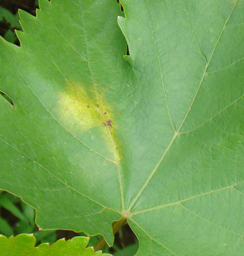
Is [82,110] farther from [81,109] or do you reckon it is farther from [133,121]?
[133,121]

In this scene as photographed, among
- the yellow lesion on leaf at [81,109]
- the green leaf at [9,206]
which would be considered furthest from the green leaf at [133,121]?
the green leaf at [9,206]

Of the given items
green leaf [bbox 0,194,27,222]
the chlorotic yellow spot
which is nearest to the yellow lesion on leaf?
the chlorotic yellow spot

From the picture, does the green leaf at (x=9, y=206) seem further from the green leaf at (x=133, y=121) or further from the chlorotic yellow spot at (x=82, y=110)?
the chlorotic yellow spot at (x=82, y=110)

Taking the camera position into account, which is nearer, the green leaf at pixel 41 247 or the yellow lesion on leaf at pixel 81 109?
the green leaf at pixel 41 247

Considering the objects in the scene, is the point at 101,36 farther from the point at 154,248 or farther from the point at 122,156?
the point at 154,248

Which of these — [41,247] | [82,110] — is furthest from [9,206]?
[82,110]

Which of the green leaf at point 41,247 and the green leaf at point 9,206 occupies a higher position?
the green leaf at point 41,247

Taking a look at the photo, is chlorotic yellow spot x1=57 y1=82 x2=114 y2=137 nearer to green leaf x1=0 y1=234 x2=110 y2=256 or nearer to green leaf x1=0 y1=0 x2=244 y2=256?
green leaf x1=0 y1=0 x2=244 y2=256
